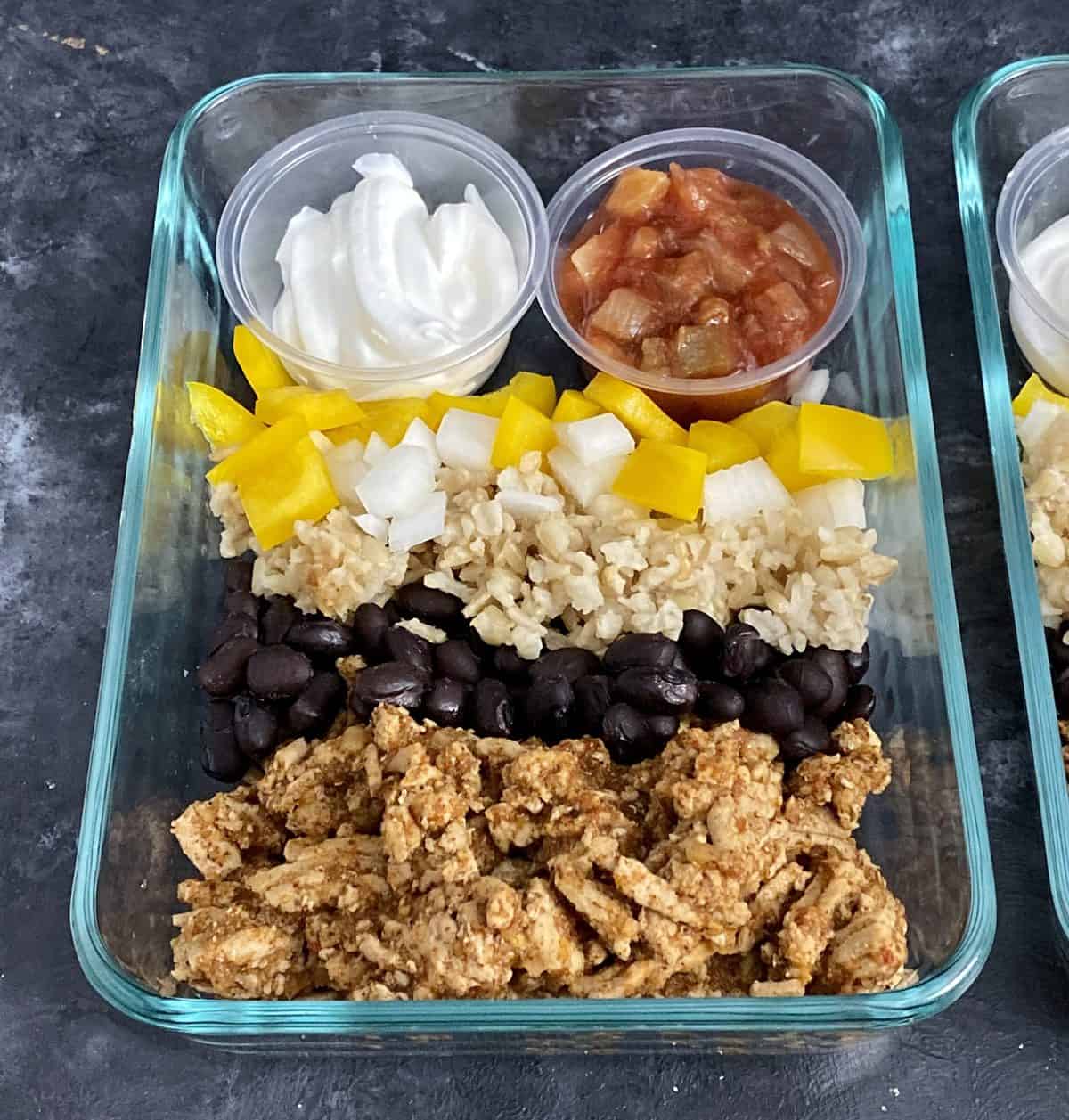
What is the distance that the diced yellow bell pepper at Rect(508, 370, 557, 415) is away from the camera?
2.49 meters

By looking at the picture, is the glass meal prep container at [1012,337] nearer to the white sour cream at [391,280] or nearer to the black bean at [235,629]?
the white sour cream at [391,280]

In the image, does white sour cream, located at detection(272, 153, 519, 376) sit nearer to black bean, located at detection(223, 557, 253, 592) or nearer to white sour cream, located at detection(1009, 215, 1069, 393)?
black bean, located at detection(223, 557, 253, 592)

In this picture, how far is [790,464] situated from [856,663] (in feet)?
1.34

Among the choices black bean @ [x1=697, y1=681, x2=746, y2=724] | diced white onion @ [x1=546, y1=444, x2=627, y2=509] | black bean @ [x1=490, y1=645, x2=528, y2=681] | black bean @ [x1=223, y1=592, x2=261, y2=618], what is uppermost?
diced white onion @ [x1=546, y1=444, x2=627, y2=509]

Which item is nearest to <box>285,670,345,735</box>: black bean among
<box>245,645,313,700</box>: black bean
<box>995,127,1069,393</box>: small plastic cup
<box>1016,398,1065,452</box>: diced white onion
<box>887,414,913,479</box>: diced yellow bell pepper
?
<box>245,645,313,700</box>: black bean

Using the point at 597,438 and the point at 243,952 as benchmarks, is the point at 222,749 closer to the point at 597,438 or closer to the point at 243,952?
the point at 243,952

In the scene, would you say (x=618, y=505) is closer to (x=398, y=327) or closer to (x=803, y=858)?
(x=398, y=327)

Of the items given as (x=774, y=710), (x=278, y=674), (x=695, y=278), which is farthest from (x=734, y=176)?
(x=278, y=674)

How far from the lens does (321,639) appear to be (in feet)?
7.00

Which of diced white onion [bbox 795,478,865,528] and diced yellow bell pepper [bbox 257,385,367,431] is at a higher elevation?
diced yellow bell pepper [bbox 257,385,367,431]

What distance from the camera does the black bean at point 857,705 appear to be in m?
2.10

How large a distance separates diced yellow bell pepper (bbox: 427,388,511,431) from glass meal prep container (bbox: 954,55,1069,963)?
0.95m

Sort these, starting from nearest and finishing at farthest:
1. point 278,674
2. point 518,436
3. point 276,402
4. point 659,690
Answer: point 659,690
point 278,674
point 518,436
point 276,402

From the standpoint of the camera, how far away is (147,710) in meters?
2.20
